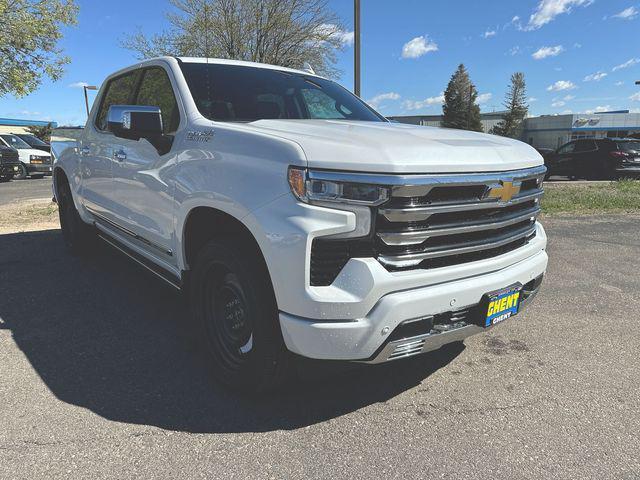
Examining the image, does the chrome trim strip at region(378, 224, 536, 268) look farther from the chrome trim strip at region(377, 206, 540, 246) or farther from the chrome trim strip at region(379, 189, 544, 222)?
the chrome trim strip at region(379, 189, 544, 222)

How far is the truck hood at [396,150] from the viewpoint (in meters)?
2.21

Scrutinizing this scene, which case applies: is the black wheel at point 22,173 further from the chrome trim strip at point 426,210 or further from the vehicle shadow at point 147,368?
the chrome trim strip at point 426,210

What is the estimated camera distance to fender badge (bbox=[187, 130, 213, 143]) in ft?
9.35

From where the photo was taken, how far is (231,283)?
8.93 feet

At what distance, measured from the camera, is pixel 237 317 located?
9.18 ft

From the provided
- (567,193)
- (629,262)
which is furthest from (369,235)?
(567,193)

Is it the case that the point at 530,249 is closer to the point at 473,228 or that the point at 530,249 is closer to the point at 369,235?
the point at 473,228

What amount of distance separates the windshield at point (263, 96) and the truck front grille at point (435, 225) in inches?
57.6

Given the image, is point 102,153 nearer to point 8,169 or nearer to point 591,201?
point 591,201

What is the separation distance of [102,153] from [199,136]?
78.9 inches

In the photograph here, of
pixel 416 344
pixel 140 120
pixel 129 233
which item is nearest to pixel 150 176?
pixel 140 120

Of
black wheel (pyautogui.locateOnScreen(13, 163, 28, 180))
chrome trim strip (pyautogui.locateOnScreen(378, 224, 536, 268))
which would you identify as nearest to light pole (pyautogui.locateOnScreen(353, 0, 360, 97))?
chrome trim strip (pyautogui.locateOnScreen(378, 224, 536, 268))

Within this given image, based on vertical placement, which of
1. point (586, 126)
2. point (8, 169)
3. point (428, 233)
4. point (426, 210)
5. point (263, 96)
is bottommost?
point (8, 169)

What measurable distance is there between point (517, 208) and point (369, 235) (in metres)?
1.19
